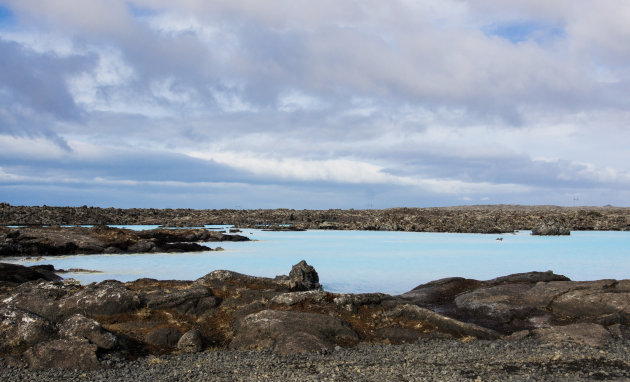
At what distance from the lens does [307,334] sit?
13.4m

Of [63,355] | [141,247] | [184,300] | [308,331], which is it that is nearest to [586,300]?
[308,331]

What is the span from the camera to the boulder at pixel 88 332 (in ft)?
41.4

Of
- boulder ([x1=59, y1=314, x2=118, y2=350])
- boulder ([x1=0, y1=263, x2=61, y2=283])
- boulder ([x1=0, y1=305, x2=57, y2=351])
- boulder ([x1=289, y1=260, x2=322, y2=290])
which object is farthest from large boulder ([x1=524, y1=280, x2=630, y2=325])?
boulder ([x1=0, y1=263, x2=61, y2=283])

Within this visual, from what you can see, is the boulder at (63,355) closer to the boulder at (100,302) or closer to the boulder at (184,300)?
the boulder at (100,302)

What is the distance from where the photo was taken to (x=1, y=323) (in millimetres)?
12961

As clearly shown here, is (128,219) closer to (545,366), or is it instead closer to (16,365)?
(16,365)

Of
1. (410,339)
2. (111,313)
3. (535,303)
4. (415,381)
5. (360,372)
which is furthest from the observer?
(535,303)

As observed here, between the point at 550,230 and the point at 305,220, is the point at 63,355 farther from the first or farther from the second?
the point at 305,220

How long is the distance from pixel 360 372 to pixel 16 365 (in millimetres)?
7838

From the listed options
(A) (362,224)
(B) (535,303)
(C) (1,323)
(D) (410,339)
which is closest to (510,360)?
(D) (410,339)

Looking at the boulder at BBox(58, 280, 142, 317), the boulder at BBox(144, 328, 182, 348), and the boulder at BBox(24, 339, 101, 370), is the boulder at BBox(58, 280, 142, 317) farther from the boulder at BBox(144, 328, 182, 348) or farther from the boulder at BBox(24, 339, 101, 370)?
the boulder at BBox(24, 339, 101, 370)

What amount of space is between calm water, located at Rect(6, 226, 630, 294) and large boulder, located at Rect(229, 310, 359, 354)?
10287 mm

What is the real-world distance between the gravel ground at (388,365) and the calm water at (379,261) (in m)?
11.7

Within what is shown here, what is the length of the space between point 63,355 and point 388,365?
7.53 m
